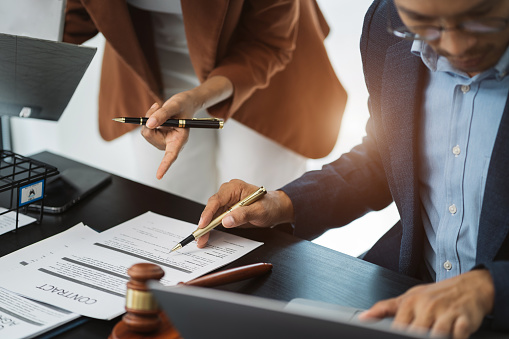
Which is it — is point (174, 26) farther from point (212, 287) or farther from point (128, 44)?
point (212, 287)

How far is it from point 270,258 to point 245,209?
136mm

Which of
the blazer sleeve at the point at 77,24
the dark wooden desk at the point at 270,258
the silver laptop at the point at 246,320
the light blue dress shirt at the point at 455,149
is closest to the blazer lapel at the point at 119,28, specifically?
the blazer sleeve at the point at 77,24

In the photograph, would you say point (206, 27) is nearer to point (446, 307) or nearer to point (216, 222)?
point (216, 222)

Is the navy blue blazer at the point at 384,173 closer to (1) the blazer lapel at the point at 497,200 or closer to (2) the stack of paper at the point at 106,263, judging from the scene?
(1) the blazer lapel at the point at 497,200

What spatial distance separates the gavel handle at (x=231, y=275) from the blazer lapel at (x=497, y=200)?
39cm

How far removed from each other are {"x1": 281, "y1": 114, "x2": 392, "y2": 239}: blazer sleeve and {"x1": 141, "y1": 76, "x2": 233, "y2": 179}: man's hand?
26 centimetres

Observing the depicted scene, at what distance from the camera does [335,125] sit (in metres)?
2.42

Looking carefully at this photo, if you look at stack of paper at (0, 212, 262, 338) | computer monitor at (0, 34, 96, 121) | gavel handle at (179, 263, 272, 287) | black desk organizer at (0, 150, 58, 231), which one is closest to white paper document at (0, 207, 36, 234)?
black desk organizer at (0, 150, 58, 231)

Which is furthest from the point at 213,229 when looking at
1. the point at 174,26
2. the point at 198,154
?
the point at 198,154

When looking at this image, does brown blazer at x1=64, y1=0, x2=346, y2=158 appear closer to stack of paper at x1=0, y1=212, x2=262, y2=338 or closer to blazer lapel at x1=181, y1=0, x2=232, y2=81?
blazer lapel at x1=181, y1=0, x2=232, y2=81

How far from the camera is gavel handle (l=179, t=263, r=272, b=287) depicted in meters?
1.01

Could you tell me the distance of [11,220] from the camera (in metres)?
1.32

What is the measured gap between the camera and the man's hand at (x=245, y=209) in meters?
1.25

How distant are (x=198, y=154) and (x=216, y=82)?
638mm
